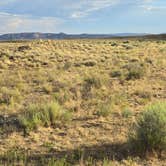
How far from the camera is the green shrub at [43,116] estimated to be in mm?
11742

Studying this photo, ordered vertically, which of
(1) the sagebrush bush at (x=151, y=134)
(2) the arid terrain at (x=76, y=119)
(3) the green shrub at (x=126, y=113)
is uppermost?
(1) the sagebrush bush at (x=151, y=134)

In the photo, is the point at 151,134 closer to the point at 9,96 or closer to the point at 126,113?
the point at 126,113

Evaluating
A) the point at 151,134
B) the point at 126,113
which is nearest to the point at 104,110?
the point at 126,113

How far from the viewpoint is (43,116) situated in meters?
12.3

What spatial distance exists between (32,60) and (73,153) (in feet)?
82.0

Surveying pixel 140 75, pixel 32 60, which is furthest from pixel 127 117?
pixel 32 60

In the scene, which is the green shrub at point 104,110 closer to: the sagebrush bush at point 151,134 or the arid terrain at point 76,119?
the arid terrain at point 76,119

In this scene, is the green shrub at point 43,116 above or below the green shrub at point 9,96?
above

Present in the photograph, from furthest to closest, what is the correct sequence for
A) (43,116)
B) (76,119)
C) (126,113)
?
(126,113) → (76,119) → (43,116)

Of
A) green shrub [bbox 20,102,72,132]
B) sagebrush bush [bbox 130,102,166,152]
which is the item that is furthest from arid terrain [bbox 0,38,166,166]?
sagebrush bush [bbox 130,102,166,152]

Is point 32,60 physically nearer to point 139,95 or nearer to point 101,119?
point 139,95

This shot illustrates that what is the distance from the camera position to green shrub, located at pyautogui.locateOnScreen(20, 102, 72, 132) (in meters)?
11.7

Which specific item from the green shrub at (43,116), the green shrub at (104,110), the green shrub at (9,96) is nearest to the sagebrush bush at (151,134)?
the green shrub at (43,116)

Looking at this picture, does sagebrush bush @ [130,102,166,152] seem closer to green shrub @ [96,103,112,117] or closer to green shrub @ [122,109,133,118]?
green shrub @ [122,109,133,118]
